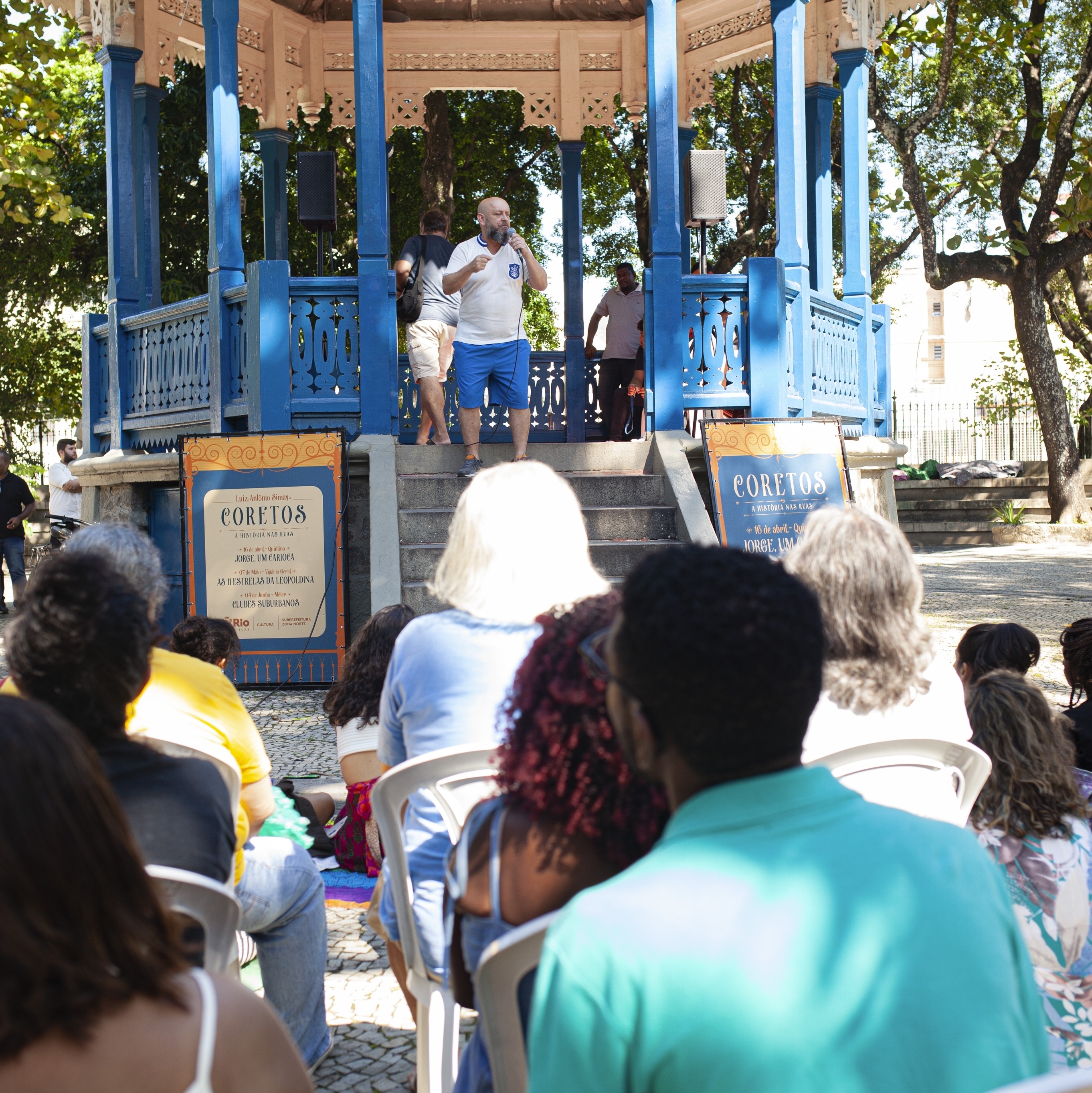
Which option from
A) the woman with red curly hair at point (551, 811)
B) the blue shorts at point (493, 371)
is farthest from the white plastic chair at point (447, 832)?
the blue shorts at point (493, 371)

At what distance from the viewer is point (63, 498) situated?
41.3ft

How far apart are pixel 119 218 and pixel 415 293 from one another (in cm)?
304

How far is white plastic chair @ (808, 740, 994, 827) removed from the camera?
2.36 meters

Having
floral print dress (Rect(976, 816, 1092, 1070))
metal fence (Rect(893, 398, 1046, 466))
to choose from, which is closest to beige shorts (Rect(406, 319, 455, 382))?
floral print dress (Rect(976, 816, 1092, 1070))

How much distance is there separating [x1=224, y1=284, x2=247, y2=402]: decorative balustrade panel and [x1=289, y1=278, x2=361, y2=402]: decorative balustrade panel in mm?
442

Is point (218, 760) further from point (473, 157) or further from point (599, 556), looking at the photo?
point (473, 157)

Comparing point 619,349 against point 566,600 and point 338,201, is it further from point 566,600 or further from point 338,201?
point 338,201

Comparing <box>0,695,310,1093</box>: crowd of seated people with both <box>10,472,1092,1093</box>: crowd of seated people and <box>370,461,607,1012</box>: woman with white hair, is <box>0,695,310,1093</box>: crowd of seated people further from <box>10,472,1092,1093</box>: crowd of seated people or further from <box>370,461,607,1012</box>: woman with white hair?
<box>370,461,607,1012</box>: woman with white hair

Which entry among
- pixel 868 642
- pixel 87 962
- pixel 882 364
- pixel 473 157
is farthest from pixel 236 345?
pixel 473 157

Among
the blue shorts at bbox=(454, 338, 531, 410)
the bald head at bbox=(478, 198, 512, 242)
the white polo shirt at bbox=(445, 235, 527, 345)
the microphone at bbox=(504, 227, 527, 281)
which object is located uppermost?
the bald head at bbox=(478, 198, 512, 242)

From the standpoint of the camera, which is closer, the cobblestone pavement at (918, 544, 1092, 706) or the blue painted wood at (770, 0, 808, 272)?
the cobblestone pavement at (918, 544, 1092, 706)

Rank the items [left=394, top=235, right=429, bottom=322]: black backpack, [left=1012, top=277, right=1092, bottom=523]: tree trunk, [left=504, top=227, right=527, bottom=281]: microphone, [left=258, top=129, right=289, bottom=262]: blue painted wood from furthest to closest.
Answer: [left=1012, top=277, right=1092, bottom=523]: tree trunk
[left=258, top=129, right=289, bottom=262]: blue painted wood
[left=394, top=235, right=429, bottom=322]: black backpack
[left=504, top=227, right=527, bottom=281]: microphone

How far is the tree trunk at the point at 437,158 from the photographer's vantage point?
13.6 meters

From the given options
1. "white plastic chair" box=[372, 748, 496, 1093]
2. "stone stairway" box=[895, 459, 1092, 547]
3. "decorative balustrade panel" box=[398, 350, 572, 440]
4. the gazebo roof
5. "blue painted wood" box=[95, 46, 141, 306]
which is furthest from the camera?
"stone stairway" box=[895, 459, 1092, 547]
